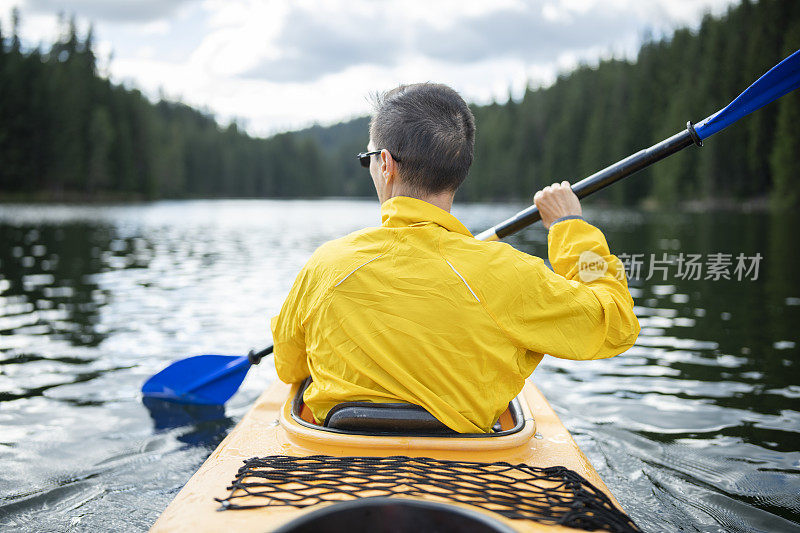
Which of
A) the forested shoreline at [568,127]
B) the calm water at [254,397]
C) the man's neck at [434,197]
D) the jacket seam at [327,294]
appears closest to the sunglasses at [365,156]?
the man's neck at [434,197]

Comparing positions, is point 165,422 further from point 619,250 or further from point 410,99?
point 619,250

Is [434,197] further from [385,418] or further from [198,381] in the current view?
[198,381]

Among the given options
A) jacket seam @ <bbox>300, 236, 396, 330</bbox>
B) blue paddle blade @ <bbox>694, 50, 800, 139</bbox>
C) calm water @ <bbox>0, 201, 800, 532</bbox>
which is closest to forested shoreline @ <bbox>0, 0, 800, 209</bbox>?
calm water @ <bbox>0, 201, 800, 532</bbox>

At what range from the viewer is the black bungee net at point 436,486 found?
164cm

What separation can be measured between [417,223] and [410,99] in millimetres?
435

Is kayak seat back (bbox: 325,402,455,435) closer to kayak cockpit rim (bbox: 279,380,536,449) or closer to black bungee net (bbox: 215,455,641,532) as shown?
kayak cockpit rim (bbox: 279,380,536,449)

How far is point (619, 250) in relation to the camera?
649 inches

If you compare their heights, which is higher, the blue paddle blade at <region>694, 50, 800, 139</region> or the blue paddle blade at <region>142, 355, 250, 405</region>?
the blue paddle blade at <region>694, 50, 800, 139</region>

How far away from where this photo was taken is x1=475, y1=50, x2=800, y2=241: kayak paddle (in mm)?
2900

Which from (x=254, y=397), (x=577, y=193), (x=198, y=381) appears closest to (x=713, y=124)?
(x=577, y=193)

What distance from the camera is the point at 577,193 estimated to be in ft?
10.3

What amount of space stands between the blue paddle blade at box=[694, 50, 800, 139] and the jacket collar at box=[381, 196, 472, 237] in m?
1.71

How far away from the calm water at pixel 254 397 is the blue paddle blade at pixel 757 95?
2.02 m

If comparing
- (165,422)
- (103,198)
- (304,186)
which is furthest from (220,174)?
(165,422)
